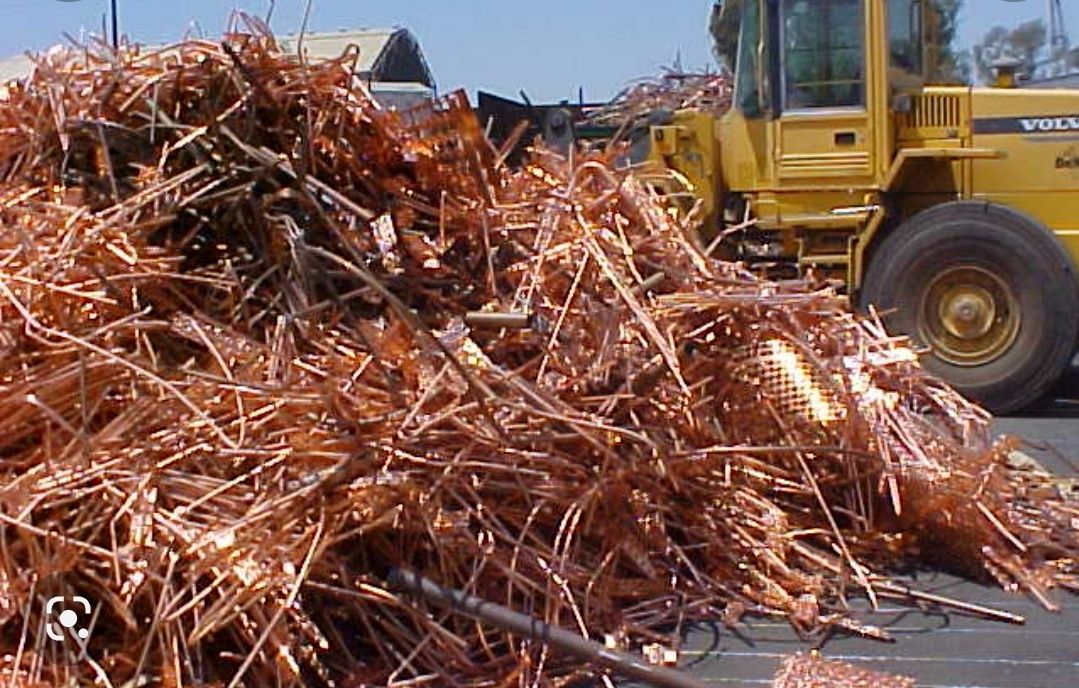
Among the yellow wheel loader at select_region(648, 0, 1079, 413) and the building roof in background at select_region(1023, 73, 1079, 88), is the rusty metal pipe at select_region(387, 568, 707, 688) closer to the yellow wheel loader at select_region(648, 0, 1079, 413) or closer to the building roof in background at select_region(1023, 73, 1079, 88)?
the yellow wheel loader at select_region(648, 0, 1079, 413)

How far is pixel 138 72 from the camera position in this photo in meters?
4.21

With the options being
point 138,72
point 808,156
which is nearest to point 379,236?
point 138,72

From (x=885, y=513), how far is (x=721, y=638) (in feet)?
2.61

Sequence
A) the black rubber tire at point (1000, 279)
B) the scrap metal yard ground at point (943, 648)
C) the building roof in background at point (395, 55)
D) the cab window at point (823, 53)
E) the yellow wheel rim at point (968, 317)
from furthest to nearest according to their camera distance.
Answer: the building roof in background at point (395, 55)
the cab window at point (823, 53)
the yellow wheel rim at point (968, 317)
the black rubber tire at point (1000, 279)
the scrap metal yard ground at point (943, 648)

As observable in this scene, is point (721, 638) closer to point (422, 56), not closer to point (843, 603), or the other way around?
point (843, 603)

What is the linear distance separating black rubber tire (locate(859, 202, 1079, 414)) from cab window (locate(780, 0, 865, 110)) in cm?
82

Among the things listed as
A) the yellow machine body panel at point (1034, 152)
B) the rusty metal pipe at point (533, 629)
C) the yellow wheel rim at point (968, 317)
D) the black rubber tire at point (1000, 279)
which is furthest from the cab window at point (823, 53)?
the rusty metal pipe at point (533, 629)

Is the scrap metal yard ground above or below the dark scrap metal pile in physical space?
below

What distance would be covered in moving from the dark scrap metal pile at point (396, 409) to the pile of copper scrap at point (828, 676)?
24 cm

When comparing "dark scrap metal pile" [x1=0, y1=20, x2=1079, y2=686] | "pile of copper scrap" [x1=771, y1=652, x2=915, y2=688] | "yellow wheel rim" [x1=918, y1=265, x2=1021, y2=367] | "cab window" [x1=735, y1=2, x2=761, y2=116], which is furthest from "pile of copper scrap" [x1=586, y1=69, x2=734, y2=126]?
"pile of copper scrap" [x1=771, y1=652, x2=915, y2=688]

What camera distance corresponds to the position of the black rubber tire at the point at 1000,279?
7.80 m

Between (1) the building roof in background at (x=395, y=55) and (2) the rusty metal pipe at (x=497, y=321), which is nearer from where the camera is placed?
(2) the rusty metal pipe at (x=497, y=321)

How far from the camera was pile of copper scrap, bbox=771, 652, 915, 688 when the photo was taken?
3141 millimetres

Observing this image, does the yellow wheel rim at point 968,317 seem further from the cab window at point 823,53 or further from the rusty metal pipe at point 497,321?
the rusty metal pipe at point 497,321
